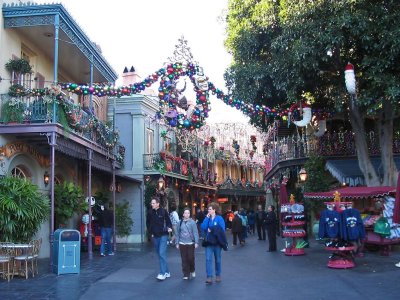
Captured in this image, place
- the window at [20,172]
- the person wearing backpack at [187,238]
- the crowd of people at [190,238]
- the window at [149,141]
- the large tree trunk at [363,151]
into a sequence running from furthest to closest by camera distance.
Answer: the window at [149,141], the large tree trunk at [363,151], the window at [20,172], the person wearing backpack at [187,238], the crowd of people at [190,238]

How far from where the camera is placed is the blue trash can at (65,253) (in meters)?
11.7

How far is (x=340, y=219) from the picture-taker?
12.3 m

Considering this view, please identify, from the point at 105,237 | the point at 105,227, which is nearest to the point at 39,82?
the point at 105,227

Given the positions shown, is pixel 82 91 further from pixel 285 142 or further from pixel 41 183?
pixel 285 142

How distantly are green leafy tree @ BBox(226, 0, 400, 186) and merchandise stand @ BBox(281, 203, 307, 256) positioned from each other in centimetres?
332

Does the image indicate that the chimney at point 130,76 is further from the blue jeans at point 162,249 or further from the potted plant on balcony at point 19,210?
the blue jeans at point 162,249

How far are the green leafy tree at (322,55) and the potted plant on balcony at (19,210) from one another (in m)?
8.08

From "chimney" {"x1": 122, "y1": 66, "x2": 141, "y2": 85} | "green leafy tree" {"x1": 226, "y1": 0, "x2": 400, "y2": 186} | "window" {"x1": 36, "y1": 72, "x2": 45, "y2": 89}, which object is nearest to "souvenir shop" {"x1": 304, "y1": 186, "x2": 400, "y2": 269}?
"green leafy tree" {"x1": 226, "y1": 0, "x2": 400, "y2": 186}

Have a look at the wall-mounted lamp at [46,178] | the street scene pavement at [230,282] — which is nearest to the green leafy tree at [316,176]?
the street scene pavement at [230,282]

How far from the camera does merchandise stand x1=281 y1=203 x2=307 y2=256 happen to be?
51.1 feet

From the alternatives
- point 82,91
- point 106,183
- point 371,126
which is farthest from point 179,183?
point 82,91

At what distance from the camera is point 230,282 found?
1027cm

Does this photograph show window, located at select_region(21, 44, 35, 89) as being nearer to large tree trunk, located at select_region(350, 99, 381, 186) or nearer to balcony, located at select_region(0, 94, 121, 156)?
balcony, located at select_region(0, 94, 121, 156)

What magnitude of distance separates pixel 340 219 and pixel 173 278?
14.7 feet
